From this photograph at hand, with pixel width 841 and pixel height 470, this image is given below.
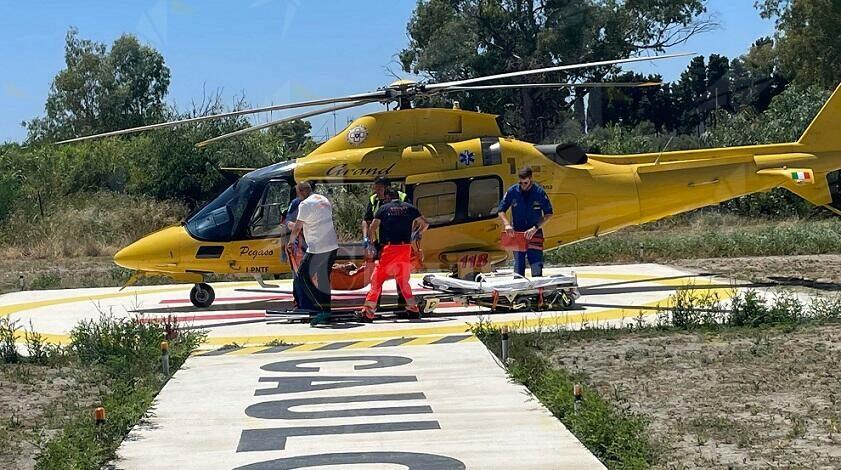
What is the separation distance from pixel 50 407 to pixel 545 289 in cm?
717

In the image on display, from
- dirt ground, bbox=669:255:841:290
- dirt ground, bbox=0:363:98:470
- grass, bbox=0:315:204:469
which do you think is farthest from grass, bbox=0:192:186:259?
dirt ground, bbox=0:363:98:470

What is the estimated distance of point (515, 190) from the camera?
14.5 metres

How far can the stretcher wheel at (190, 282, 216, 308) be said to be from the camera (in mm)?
16016

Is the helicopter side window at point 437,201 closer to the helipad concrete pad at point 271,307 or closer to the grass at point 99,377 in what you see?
the helipad concrete pad at point 271,307

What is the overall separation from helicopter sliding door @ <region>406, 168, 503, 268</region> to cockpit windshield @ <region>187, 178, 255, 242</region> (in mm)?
2356

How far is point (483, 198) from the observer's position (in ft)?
51.0

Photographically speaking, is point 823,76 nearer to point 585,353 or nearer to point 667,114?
point 667,114

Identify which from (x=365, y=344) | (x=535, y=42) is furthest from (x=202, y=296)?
(x=535, y=42)

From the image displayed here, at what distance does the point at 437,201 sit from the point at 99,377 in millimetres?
6607

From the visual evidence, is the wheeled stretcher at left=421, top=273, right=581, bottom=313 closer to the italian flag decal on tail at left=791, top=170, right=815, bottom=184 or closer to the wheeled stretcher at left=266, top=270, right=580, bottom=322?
the wheeled stretcher at left=266, top=270, right=580, bottom=322

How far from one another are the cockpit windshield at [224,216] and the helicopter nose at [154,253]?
0.23m

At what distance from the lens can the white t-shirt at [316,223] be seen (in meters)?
13.4

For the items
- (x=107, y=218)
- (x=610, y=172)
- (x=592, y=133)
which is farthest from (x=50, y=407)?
(x=592, y=133)

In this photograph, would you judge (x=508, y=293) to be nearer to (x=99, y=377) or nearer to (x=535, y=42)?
(x=99, y=377)
